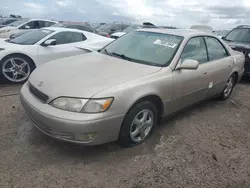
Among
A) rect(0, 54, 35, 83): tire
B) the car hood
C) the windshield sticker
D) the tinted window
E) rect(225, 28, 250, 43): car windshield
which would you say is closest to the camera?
the car hood

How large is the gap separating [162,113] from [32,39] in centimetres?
418

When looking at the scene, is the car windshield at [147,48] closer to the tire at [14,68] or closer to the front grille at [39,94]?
the front grille at [39,94]

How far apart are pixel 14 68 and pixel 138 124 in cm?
365

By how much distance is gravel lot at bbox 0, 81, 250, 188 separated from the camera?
2.46 metres

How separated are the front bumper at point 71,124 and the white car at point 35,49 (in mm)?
2935

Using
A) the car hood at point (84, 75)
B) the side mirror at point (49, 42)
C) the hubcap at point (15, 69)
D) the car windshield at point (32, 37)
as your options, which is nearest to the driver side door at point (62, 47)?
the side mirror at point (49, 42)

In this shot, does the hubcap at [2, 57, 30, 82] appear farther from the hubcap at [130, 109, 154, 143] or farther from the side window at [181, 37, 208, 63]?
the side window at [181, 37, 208, 63]

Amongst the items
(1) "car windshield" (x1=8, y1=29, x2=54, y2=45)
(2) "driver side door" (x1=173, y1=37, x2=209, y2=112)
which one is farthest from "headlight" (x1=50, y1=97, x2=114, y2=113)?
(1) "car windshield" (x1=8, y1=29, x2=54, y2=45)

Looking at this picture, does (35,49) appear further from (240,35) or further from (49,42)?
(240,35)

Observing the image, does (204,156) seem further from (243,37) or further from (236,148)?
(243,37)

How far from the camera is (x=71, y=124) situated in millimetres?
2457

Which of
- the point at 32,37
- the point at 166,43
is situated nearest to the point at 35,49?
the point at 32,37

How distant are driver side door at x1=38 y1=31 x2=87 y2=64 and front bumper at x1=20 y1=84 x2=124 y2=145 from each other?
3.22 meters

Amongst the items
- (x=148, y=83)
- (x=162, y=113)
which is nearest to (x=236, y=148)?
(x=162, y=113)
